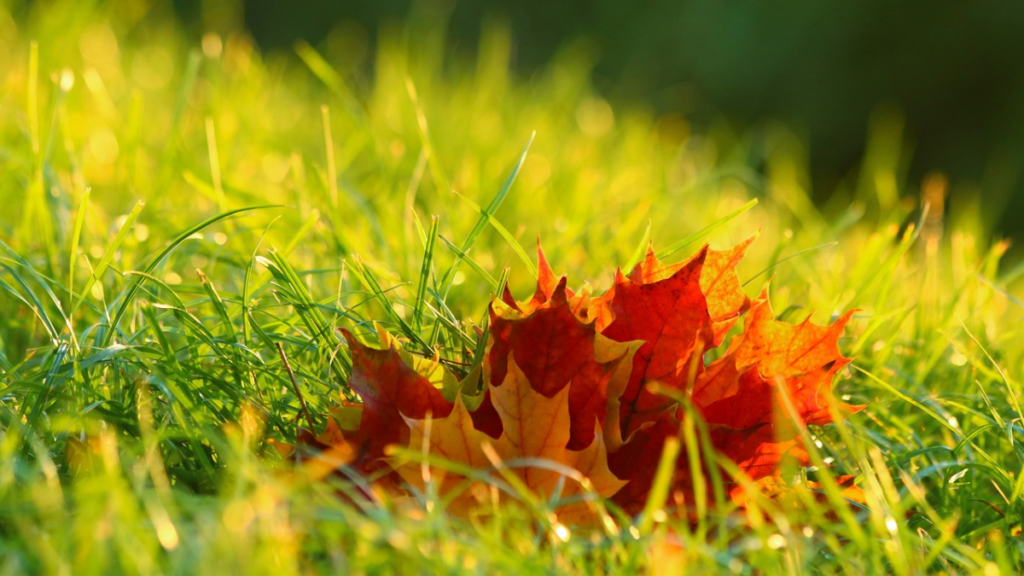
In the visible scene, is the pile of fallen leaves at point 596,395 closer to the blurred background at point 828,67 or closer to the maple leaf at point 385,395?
the maple leaf at point 385,395

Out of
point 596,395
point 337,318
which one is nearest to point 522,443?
point 596,395

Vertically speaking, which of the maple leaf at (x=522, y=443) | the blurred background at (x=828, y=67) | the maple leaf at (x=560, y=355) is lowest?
the maple leaf at (x=522, y=443)

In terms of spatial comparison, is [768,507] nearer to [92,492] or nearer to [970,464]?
[970,464]

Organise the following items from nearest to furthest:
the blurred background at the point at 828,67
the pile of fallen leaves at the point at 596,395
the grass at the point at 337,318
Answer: the grass at the point at 337,318
the pile of fallen leaves at the point at 596,395
the blurred background at the point at 828,67

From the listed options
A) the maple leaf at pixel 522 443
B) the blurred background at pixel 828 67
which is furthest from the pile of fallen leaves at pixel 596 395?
the blurred background at pixel 828 67

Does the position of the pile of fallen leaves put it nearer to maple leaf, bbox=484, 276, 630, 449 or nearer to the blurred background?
maple leaf, bbox=484, 276, 630, 449

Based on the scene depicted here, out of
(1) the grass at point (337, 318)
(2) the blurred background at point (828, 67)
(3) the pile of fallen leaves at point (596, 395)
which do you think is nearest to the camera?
(1) the grass at point (337, 318)

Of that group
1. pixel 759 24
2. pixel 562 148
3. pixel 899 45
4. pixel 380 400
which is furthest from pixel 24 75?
pixel 899 45
